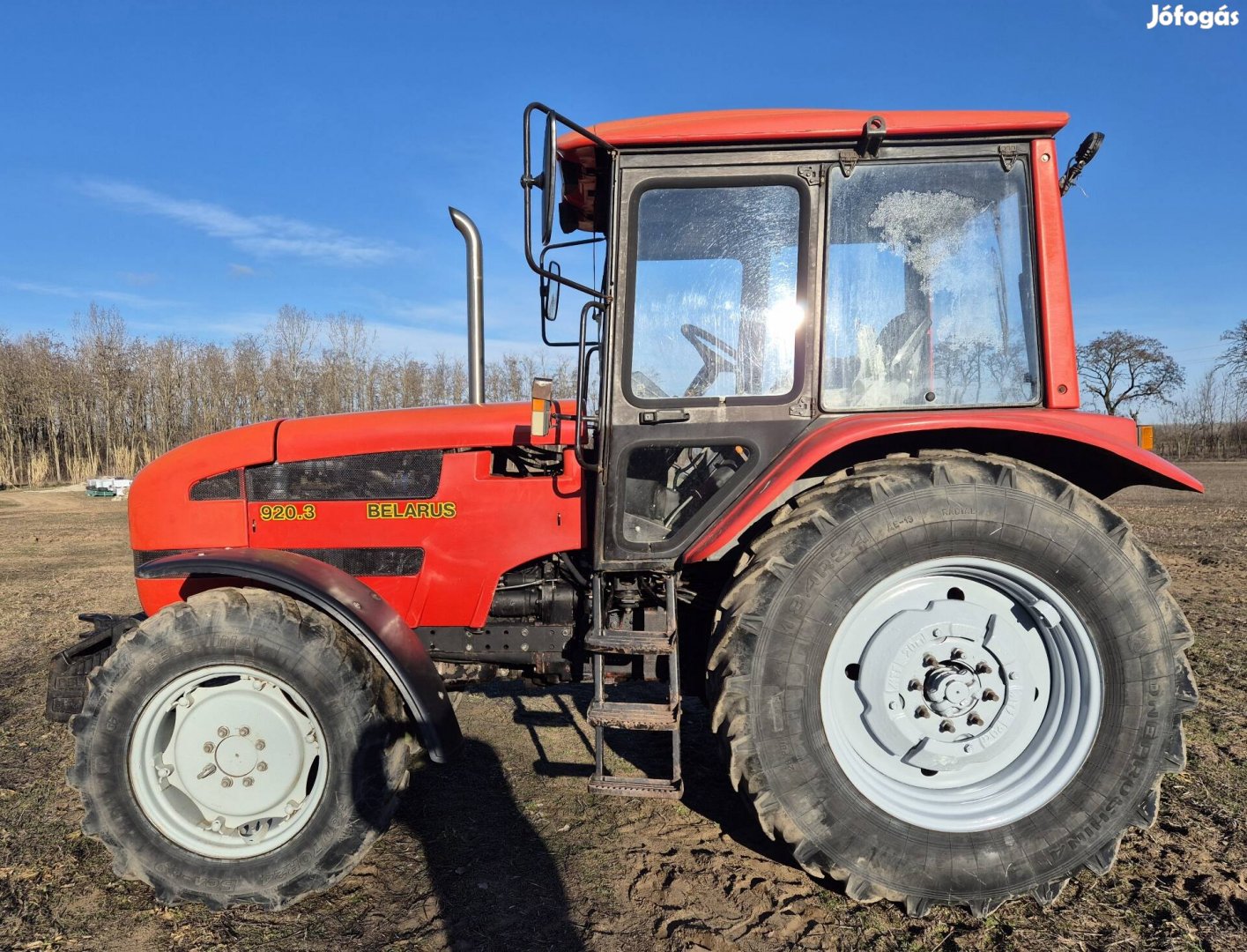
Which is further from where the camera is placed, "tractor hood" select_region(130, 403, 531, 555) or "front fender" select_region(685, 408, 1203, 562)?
"tractor hood" select_region(130, 403, 531, 555)

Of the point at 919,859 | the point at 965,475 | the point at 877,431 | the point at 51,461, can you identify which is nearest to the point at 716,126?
the point at 877,431

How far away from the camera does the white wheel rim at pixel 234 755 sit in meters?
2.47

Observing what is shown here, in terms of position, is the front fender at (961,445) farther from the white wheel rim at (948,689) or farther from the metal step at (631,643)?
the white wheel rim at (948,689)

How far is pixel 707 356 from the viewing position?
102 inches

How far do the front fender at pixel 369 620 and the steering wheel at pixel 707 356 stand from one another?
1286 mm

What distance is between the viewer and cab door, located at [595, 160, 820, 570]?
8.25 ft

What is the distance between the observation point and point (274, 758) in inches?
97.8

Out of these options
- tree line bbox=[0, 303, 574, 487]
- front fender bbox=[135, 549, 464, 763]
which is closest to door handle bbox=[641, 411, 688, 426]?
front fender bbox=[135, 549, 464, 763]

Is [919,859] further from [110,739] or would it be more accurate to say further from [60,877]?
[60,877]

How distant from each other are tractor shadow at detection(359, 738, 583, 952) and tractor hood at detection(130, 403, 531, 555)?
3.85ft

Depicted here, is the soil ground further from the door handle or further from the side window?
the side window

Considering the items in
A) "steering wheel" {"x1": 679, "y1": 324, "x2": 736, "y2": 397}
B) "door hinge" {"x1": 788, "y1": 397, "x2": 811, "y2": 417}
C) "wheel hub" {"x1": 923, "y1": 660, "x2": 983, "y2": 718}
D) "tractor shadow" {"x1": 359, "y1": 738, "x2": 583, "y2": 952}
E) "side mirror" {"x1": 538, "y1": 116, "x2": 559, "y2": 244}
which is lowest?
"tractor shadow" {"x1": 359, "y1": 738, "x2": 583, "y2": 952}

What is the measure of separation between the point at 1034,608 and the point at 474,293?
7.21 feet

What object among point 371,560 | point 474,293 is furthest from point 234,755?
point 474,293
